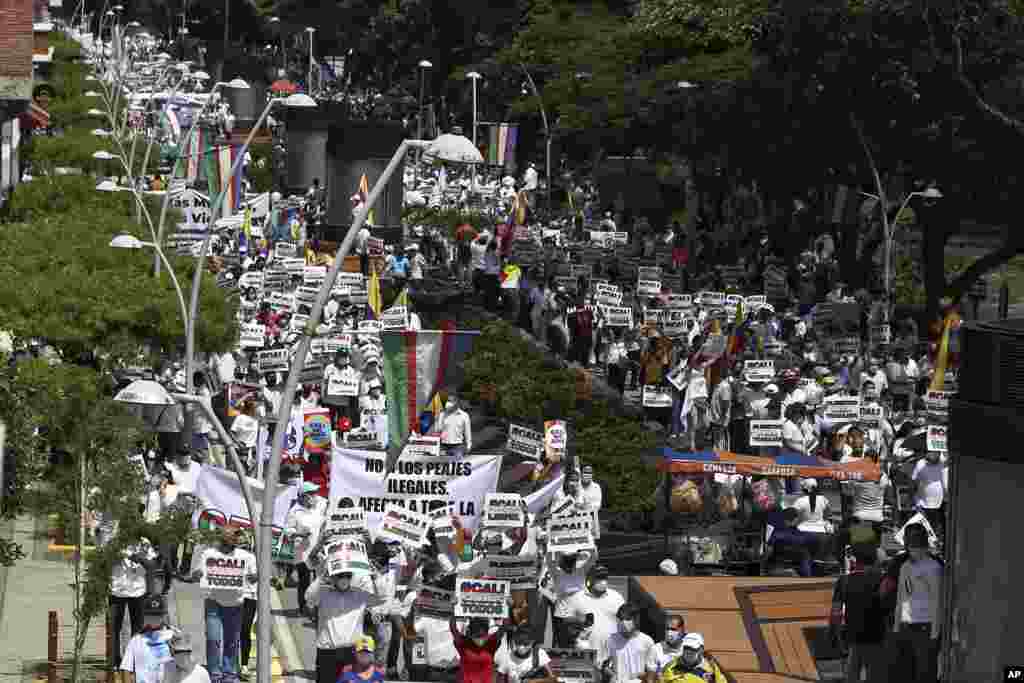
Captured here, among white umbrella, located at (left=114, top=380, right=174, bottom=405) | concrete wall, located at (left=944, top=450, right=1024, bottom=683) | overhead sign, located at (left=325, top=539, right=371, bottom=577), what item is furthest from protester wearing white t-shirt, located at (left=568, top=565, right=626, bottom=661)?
white umbrella, located at (left=114, top=380, right=174, bottom=405)

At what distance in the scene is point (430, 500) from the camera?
69.9 feet

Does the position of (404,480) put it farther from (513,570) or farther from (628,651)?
(628,651)

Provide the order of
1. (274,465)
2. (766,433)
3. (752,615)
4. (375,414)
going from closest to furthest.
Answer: (274,465), (752,615), (766,433), (375,414)

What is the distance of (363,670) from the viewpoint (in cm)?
1677

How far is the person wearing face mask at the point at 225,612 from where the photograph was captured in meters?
19.3

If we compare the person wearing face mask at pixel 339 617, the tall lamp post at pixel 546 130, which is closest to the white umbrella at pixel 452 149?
the person wearing face mask at pixel 339 617

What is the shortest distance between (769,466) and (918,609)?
6156 millimetres

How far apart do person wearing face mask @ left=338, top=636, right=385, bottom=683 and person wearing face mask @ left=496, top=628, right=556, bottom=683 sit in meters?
1.21

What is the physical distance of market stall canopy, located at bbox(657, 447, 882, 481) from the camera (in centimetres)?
2428

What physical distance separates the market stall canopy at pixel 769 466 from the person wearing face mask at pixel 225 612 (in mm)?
6581

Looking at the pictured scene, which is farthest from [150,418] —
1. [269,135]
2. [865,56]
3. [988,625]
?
[269,135]

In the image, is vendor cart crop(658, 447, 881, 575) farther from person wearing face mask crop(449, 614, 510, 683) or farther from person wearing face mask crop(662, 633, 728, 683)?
person wearing face mask crop(662, 633, 728, 683)

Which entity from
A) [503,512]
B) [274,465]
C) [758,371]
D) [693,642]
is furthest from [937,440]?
[274,465]

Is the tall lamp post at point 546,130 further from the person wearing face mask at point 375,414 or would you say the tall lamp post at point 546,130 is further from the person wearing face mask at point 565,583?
the person wearing face mask at point 565,583
